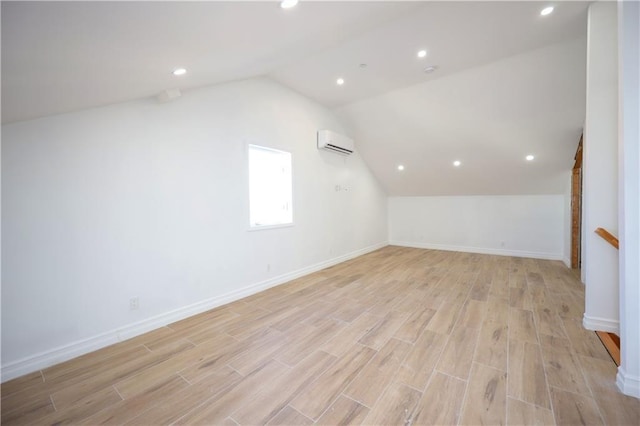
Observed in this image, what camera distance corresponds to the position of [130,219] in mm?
2539

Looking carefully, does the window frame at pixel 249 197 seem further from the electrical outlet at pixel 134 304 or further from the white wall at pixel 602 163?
the white wall at pixel 602 163

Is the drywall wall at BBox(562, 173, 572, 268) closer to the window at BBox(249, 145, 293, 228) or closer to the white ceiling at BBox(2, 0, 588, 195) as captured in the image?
the white ceiling at BBox(2, 0, 588, 195)

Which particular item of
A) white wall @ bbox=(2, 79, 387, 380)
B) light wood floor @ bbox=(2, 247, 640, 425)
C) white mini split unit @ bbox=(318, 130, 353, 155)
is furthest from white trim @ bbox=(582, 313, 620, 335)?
white mini split unit @ bbox=(318, 130, 353, 155)

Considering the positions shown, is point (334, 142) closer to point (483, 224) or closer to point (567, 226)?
point (483, 224)

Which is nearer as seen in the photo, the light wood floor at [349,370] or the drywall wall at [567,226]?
the light wood floor at [349,370]

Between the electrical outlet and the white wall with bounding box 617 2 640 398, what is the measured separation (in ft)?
13.0

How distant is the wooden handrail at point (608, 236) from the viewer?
227 cm

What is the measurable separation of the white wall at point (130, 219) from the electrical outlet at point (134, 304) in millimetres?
39

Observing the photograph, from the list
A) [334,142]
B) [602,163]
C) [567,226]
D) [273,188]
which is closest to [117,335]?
[273,188]

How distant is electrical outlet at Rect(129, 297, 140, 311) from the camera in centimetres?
255

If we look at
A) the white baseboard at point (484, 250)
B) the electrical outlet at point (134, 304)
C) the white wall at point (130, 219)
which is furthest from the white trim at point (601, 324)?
the electrical outlet at point (134, 304)

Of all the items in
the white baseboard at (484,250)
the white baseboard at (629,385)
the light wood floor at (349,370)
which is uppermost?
Result: the white baseboard at (484,250)

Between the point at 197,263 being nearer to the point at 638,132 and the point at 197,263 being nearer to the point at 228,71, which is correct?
the point at 228,71

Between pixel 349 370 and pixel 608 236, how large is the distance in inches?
103
